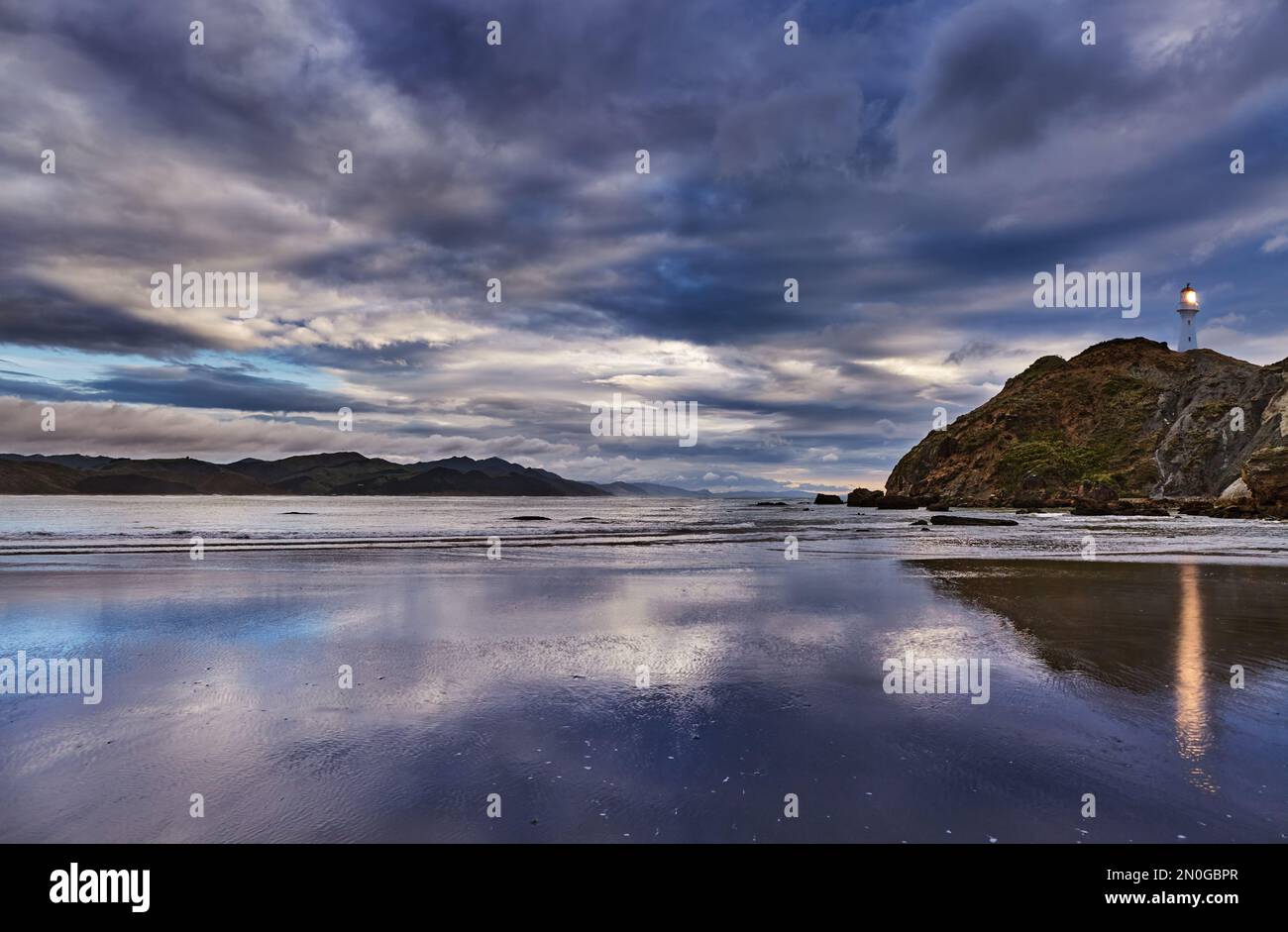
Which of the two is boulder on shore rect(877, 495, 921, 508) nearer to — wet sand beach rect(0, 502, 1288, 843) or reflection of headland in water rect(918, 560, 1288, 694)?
reflection of headland in water rect(918, 560, 1288, 694)

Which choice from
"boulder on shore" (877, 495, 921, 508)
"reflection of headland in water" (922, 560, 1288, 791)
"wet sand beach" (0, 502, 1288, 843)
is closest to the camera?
"wet sand beach" (0, 502, 1288, 843)

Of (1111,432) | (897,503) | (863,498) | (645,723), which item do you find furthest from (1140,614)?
(1111,432)

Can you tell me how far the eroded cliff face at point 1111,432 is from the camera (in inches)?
3888

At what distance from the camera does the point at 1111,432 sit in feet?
447

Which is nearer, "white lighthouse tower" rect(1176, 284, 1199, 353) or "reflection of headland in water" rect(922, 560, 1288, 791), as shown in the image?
"reflection of headland in water" rect(922, 560, 1288, 791)

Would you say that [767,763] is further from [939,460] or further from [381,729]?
[939,460]

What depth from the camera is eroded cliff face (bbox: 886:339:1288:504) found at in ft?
324

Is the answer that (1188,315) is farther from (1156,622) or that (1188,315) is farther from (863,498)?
(1156,622)

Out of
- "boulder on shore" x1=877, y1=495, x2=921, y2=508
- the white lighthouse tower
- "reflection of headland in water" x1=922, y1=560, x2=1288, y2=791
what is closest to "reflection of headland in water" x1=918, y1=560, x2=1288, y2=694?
"reflection of headland in water" x1=922, y1=560, x2=1288, y2=791

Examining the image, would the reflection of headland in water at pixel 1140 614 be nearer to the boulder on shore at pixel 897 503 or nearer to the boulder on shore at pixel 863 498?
the boulder on shore at pixel 897 503
